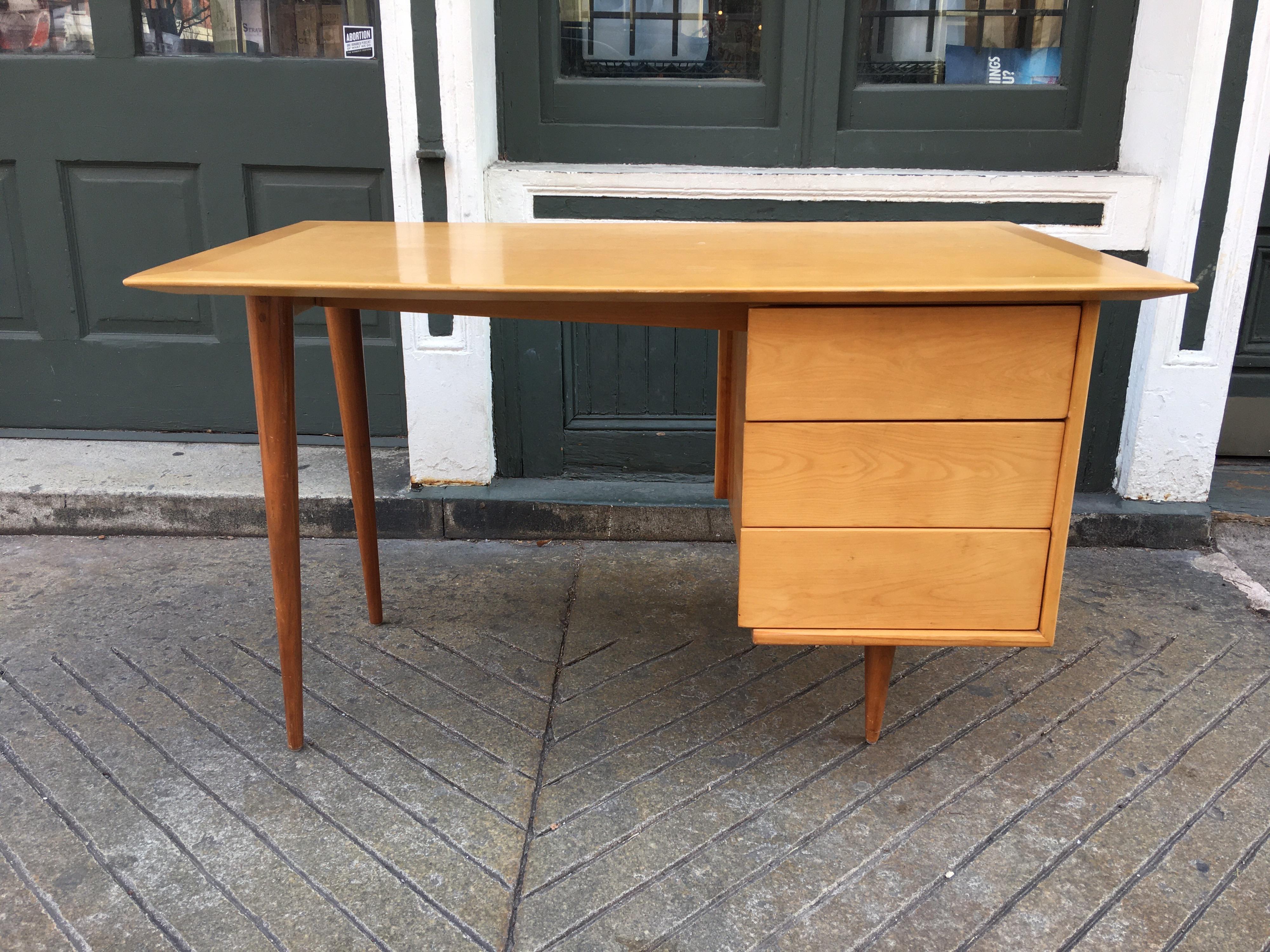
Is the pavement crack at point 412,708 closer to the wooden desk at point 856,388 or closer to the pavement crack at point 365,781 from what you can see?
the pavement crack at point 365,781

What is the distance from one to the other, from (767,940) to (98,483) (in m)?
2.67

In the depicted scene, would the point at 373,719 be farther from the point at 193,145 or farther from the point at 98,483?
the point at 193,145

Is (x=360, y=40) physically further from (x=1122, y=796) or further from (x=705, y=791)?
(x=1122, y=796)

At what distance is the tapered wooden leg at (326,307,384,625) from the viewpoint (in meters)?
2.36

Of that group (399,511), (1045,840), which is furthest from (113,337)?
(1045,840)

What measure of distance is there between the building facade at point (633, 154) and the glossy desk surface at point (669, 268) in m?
0.77

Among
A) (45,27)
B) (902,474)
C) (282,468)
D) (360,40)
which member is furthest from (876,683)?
(45,27)

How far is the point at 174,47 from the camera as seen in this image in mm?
3270

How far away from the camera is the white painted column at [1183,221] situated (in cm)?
284

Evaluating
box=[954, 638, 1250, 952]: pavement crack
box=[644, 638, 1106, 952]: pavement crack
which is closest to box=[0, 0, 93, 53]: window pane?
box=[644, 638, 1106, 952]: pavement crack

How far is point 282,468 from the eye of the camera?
1953mm

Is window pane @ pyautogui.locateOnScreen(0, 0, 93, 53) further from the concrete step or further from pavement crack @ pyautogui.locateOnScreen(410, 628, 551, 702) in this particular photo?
pavement crack @ pyautogui.locateOnScreen(410, 628, 551, 702)

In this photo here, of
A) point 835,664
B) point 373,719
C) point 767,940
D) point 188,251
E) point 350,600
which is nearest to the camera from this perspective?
point 767,940

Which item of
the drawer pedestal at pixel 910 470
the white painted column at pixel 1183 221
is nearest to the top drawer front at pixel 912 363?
the drawer pedestal at pixel 910 470
